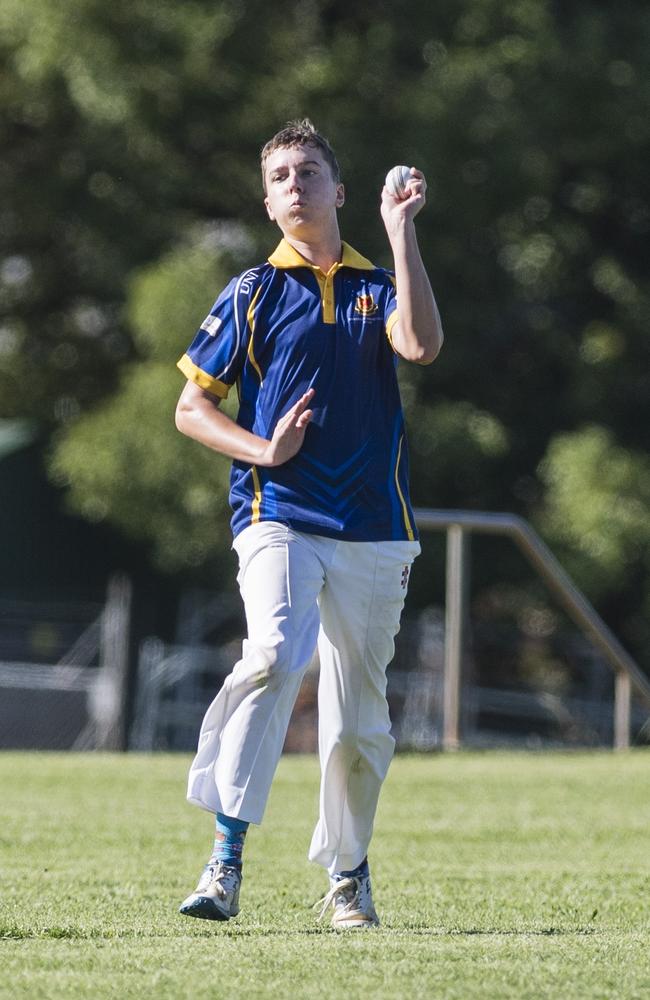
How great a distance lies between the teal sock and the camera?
13.9ft

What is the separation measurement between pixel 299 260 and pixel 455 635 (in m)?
7.71

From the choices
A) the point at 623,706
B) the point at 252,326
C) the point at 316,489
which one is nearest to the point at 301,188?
the point at 252,326

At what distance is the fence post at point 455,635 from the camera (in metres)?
11.8

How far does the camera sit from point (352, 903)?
437 centimetres

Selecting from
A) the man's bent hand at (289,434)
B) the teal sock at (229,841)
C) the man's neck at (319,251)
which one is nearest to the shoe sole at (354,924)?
the teal sock at (229,841)

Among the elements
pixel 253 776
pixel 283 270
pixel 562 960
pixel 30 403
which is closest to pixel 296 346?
pixel 283 270

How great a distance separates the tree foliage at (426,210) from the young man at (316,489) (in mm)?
14604

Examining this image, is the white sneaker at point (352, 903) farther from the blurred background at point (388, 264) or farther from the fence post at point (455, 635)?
the blurred background at point (388, 264)

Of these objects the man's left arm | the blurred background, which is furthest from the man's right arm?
the blurred background

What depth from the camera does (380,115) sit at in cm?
1969

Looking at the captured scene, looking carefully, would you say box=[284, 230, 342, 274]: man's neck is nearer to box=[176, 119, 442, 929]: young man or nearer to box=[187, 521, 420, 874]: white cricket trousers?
box=[176, 119, 442, 929]: young man

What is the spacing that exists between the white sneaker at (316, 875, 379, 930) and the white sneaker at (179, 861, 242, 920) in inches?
10.8

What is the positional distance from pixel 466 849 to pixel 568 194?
16.0 meters

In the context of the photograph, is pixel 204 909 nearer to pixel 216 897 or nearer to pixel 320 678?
pixel 216 897
